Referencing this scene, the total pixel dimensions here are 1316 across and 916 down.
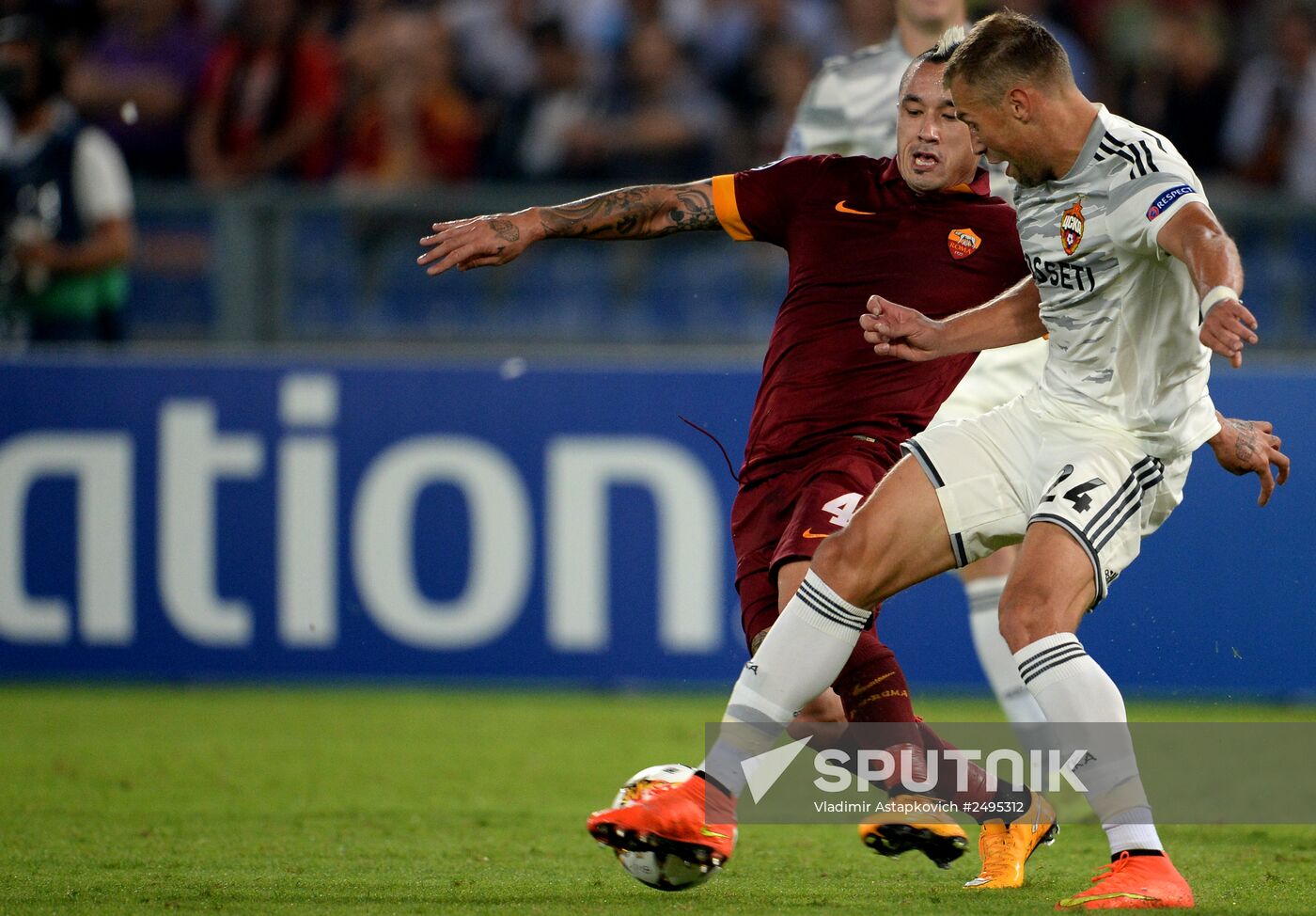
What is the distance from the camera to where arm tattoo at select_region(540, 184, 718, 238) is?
4.73 metres

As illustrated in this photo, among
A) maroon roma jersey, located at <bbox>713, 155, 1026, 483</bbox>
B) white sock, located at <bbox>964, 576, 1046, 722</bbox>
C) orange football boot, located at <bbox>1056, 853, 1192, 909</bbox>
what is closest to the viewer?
orange football boot, located at <bbox>1056, 853, 1192, 909</bbox>

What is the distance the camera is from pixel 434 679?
340 inches

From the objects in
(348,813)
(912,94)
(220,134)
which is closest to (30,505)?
(220,134)

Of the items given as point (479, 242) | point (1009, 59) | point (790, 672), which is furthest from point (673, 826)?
point (1009, 59)

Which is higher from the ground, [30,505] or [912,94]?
[912,94]

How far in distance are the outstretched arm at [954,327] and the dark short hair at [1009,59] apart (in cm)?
53

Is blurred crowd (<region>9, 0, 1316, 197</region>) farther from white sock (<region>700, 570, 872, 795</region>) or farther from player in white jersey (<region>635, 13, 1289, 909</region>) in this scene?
white sock (<region>700, 570, 872, 795</region>)

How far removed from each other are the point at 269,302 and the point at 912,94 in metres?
5.12

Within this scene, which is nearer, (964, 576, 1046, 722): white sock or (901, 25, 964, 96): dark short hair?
(901, 25, 964, 96): dark short hair

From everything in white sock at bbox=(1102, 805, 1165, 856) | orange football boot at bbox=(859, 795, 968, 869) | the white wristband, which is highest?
the white wristband

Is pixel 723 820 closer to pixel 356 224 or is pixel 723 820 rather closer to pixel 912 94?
pixel 912 94

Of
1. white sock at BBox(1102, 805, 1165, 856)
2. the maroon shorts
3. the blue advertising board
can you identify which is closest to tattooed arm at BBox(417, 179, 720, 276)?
the maroon shorts

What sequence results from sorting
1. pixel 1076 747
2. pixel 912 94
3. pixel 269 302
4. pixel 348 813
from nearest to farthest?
pixel 1076 747, pixel 912 94, pixel 348 813, pixel 269 302

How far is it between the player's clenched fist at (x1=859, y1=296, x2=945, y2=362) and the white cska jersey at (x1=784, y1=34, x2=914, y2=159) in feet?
5.65
